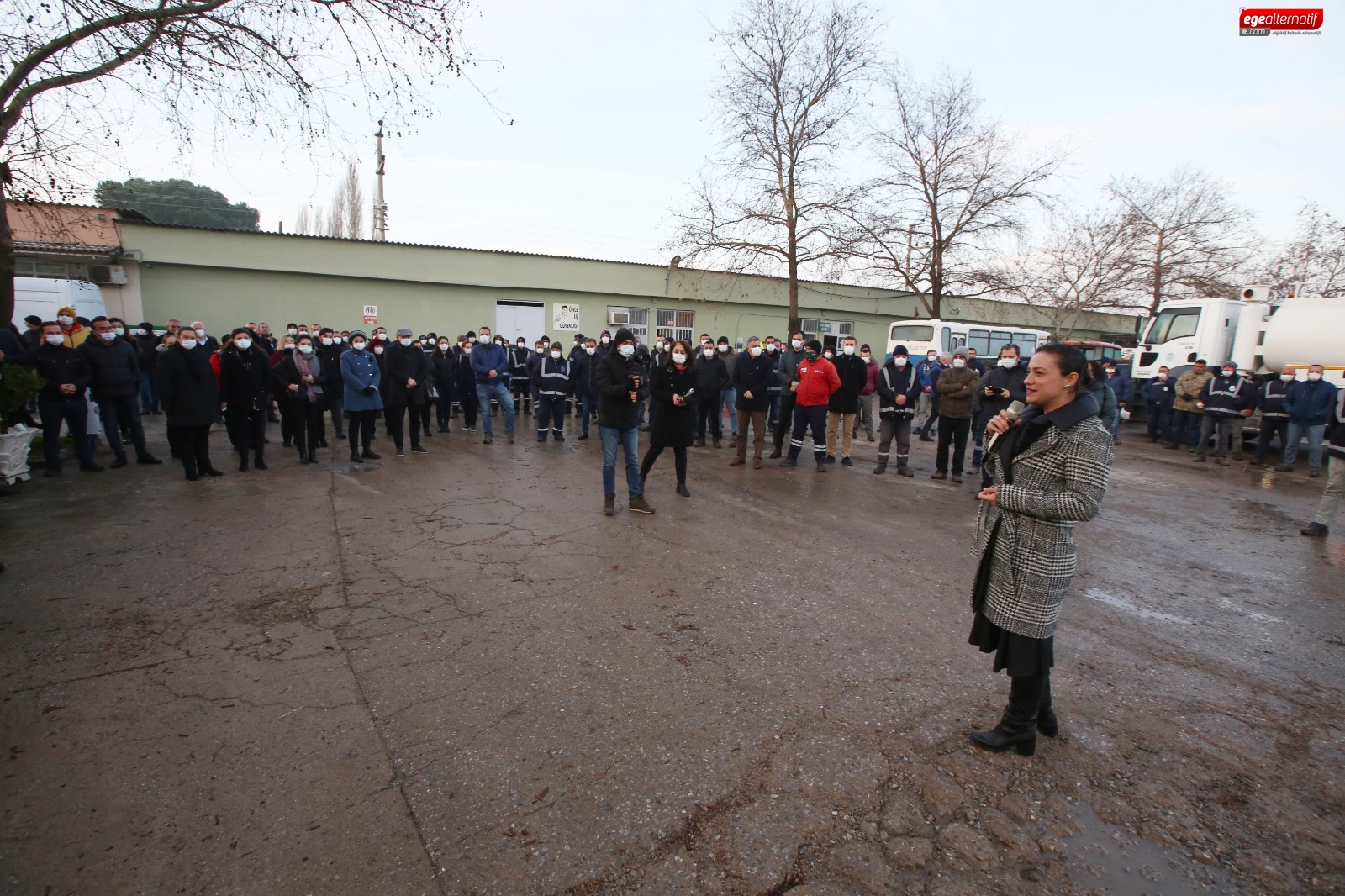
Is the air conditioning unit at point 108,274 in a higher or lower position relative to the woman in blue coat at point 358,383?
higher

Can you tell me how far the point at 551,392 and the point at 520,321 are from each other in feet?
43.4

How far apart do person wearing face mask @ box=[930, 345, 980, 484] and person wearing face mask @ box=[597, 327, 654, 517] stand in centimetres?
472

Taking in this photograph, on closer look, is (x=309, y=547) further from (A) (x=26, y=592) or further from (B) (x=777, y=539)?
(B) (x=777, y=539)

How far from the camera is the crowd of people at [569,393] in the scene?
7613mm

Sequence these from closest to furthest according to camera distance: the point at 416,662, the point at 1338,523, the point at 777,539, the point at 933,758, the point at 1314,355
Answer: the point at 933,758 → the point at 416,662 → the point at 777,539 → the point at 1338,523 → the point at 1314,355

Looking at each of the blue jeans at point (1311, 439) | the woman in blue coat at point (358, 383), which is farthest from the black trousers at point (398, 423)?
the blue jeans at point (1311, 439)

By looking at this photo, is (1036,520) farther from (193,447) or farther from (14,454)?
(14,454)

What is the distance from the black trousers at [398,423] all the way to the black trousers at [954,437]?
8.00 meters

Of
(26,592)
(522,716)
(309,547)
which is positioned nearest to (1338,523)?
(522,716)

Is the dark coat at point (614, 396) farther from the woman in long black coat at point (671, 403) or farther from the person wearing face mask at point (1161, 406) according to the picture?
the person wearing face mask at point (1161, 406)

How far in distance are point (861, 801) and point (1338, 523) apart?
8.96 metres

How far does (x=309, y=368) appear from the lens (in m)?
9.95

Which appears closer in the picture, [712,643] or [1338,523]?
[712,643]

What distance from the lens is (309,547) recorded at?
18.9 ft
